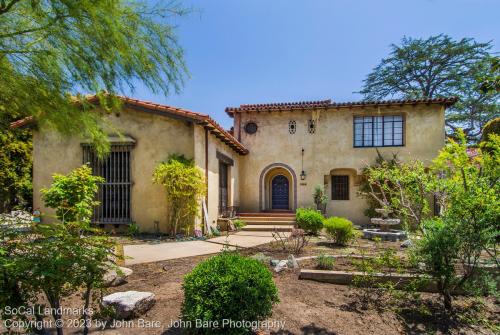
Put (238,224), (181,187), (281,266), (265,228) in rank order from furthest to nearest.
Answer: (238,224) → (265,228) → (181,187) → (281,266)

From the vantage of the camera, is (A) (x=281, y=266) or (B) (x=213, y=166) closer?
(A) (x=281, y=266)

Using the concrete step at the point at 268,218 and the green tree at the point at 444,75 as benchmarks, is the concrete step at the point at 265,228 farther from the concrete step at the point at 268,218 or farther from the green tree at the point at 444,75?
the green tree at the point at 444,75

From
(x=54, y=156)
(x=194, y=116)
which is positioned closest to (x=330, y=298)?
(x=194, y=116)

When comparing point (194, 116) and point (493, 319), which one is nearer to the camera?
point (493, 319)

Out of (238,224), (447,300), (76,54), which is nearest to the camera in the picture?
(447,300)

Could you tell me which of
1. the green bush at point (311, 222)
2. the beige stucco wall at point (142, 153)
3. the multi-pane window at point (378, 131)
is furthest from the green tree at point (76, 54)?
the multi-pane window at point (378, 131)

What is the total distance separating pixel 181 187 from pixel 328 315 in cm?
610

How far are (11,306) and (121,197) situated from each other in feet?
26.8

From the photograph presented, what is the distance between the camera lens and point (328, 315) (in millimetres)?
3811

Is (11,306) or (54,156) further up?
(54,156)

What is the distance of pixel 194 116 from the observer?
9078 millimetres

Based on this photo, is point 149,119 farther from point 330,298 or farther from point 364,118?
point 364,118

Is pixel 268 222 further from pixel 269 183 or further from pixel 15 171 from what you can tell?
pixel 15 171

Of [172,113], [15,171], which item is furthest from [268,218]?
[15,171]
